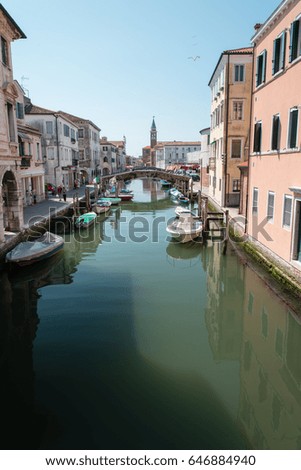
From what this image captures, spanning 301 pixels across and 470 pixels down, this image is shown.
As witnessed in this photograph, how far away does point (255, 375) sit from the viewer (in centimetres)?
800

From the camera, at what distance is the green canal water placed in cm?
611

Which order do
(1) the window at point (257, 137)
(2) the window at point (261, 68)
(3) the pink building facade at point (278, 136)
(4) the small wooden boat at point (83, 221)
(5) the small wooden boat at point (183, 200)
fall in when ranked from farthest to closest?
(5) the small wooden boat at point (183, 200) < (4) the small wooden boat at point (83, 221) < (1) the window at point (257, 137) < (2) the window at point (261, 68) < (3) the pink building facade at point (278, 136)

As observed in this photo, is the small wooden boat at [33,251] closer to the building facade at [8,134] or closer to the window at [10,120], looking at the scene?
the building facade at [8,134]

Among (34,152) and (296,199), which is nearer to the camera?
(296,199)

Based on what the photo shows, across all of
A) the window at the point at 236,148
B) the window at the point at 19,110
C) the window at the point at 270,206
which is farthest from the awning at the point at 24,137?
the window at the point at 270,206

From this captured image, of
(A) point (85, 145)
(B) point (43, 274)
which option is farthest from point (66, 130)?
(B) point (43, 274)

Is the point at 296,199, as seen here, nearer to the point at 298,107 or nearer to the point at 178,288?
the point at 298,107

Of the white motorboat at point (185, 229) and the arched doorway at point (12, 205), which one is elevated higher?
the arched doorway at point (12, 205)

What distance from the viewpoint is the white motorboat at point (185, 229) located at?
65.8 feet

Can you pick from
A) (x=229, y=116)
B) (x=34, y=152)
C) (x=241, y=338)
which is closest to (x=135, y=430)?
(x=241, y=338)

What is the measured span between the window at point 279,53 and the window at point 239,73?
42.3ft

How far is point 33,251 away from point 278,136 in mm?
10907

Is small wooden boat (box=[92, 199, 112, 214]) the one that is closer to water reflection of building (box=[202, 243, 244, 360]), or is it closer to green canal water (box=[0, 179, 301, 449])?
water reflection of building (box=[202, 243, 244, 360])

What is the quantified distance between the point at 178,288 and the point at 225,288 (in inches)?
→ 71.9
